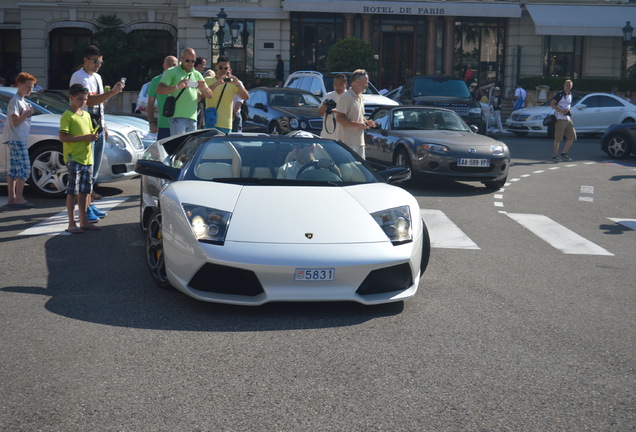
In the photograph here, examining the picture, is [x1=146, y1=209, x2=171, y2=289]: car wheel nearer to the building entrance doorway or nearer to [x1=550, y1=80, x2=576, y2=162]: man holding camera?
[x1=550, y1=80, x2=576, y2=162]: man holding camera

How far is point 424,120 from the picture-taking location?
15977 millimetres

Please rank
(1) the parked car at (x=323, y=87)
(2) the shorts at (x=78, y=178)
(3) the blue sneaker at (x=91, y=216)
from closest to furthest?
1. (2) the shorts at (x=78, y=178)
2. (3) the blue sneaker at (x=91, y=216)
3. (1) the parked car at (x=323, y=87)

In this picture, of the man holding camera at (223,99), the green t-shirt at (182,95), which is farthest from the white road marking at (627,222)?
the green t-shirt at (182,95)

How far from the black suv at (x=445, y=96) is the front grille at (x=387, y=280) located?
58.5ft

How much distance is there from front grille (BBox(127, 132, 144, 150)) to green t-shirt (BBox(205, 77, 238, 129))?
4.18ft

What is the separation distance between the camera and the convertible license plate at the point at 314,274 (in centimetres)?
620

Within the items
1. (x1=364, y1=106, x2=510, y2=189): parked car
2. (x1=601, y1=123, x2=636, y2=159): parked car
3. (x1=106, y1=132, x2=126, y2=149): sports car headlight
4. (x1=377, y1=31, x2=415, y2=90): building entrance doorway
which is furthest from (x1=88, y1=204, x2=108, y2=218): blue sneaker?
(x1=377, y1=31, x2=415, y2=90): building entrance doorway

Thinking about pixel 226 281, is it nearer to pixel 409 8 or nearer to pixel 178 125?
pixel 178 125

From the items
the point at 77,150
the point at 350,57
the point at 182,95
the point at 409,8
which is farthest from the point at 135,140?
the point at 409,8

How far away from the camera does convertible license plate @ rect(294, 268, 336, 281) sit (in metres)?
6.20

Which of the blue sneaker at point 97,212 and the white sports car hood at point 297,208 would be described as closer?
the white sports car hood at point 297,208

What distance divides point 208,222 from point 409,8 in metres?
35.3

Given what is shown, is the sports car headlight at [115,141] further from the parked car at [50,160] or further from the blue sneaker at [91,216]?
the blue sneaker at [91,216]

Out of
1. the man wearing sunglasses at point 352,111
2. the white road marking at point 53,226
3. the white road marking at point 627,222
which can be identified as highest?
the man wearing sunglasses at point 352,111
